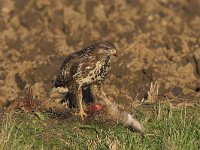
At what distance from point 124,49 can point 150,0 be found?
3204 mm

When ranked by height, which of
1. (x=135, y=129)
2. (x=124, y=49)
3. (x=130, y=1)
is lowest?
(x=135, y=129)

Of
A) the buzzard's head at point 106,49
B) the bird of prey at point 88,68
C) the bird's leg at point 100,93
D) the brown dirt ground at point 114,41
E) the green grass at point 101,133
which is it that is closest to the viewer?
the green grass at point 101,133

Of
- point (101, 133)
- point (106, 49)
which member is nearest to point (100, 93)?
point (106, 49)

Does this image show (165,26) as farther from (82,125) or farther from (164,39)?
(82,125)

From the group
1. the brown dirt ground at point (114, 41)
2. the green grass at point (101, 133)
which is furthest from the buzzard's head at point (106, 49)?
the brown dirt ground at point (114, 41)

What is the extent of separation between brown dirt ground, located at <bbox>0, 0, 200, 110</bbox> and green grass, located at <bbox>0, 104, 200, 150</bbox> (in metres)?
1.47

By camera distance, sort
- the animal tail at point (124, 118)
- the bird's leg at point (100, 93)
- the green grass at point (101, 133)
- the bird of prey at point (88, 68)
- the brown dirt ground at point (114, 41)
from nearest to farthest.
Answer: the green grass at point (101, 133) < the animal tail at point (124, 118) < the bird of prey at point (88, 68) < the bird's leg at point (100, 93) < the brown dirt ground at point (114, 41)

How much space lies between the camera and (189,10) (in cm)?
1541

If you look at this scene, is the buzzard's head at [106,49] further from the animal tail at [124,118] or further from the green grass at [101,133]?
the green grass at [101,133]

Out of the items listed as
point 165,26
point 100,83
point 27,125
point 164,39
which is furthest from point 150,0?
point 27,125

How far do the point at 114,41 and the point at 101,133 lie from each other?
5502 millimetres

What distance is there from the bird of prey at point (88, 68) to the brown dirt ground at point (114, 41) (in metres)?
1.51

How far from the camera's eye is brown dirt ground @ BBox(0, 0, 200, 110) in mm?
11695

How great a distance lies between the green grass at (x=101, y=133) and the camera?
7.88 m
